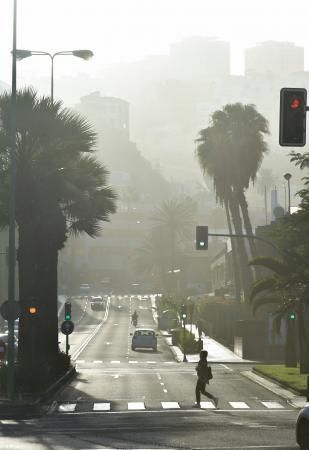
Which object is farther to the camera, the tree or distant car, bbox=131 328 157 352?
the tree

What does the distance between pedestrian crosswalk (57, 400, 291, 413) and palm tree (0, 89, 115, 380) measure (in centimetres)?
549

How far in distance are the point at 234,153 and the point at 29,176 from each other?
152ft

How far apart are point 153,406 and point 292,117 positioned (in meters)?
15.3

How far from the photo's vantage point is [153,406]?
119ft

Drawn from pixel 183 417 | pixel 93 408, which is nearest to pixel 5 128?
pixel 93 408

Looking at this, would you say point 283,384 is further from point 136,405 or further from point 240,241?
point 240,241

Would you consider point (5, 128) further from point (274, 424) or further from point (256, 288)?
point (274, 424)

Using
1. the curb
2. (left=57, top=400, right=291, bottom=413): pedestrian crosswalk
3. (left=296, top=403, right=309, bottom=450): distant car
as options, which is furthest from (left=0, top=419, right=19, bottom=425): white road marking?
(left=296, top=403, right=309, bottom=450): distant car

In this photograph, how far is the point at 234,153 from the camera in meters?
90.4

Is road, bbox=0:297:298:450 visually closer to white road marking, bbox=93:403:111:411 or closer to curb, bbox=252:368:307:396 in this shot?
white road marking, bbox=93:403:111:411

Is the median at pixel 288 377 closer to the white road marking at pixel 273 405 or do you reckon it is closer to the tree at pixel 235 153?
the white road marking at pixel 273 405

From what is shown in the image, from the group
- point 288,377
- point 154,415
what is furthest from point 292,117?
point 288,377

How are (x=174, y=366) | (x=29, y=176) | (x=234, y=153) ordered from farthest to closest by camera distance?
(x=234, y=153), (x=174, y=366), (x=29, y=176)

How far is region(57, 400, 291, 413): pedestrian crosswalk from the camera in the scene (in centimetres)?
3512
